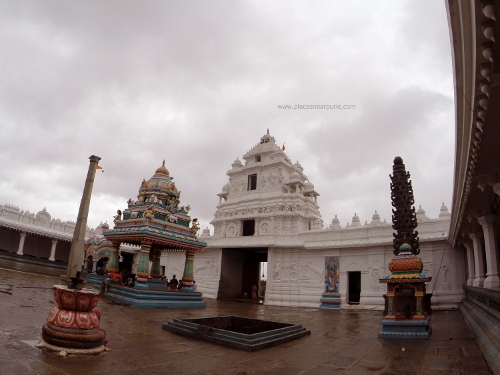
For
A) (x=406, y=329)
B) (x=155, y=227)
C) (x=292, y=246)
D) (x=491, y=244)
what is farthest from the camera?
(x=292, y=246)

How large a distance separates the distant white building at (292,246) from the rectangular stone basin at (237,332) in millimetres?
11700

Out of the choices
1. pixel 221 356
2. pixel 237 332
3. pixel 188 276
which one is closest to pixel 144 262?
pixel 188 276

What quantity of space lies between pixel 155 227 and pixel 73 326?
35.3 feet

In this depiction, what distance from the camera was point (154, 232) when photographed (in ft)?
48.9

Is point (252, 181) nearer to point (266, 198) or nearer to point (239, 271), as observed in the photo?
point (266, 198)

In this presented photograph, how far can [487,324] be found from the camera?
6363mm

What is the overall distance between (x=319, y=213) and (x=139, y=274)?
→ 1546 centimetres

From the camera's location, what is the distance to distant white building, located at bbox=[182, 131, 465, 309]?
16984 mm

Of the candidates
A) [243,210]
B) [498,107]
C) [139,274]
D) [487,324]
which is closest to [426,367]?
[487,324]

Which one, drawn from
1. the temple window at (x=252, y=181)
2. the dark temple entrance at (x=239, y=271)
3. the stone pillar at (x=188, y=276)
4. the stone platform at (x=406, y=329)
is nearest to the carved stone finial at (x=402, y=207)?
the stone platform at (x=406, y=329)

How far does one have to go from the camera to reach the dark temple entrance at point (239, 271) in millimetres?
24203

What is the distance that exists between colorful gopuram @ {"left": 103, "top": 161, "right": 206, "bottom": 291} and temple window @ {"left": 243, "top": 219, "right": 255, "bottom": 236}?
8.06 meters

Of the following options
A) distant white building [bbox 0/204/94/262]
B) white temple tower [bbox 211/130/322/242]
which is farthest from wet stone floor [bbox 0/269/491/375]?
distant white building [bbox 0/204/94/262]

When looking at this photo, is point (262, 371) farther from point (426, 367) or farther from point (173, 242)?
point (173, 242)
